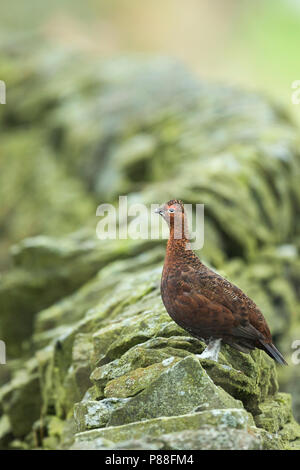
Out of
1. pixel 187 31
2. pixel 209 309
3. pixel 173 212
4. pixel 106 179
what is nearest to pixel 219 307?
pixel 209 309

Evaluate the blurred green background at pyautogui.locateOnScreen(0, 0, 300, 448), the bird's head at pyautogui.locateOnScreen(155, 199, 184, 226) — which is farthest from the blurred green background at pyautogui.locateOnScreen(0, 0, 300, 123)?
the bird's head at pyautogui.locateOnScreen(155, 199, 184, 226)

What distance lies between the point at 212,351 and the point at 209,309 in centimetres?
56

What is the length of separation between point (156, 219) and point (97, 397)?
985 centimetres

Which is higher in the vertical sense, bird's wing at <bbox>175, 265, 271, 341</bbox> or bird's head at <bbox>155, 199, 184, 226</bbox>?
bird's head at <bbox>155, 199, 184, 226</bbox>

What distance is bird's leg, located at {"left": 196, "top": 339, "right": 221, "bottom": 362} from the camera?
7629mm

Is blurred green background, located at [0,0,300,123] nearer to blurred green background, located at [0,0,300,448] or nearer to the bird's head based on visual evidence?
blurred green background, located at [0,0,300,448]

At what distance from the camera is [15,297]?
1775 cm

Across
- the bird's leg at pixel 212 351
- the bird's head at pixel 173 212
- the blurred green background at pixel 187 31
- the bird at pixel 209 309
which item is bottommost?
the bird's leg at pixel 212 351

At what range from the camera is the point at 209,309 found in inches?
301

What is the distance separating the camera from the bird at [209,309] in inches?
302

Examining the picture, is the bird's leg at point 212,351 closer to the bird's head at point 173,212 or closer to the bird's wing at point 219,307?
the bird's wing at point 219,307

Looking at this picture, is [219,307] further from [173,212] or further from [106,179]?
[106,179]

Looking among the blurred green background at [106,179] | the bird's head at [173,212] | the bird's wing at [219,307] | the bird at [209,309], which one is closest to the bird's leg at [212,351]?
the bird at [209,309]

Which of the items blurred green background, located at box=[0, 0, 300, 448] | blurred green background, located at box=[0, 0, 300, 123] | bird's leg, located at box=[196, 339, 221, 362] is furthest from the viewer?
blurred green background, located at box=[0, 0, 300, 123]
